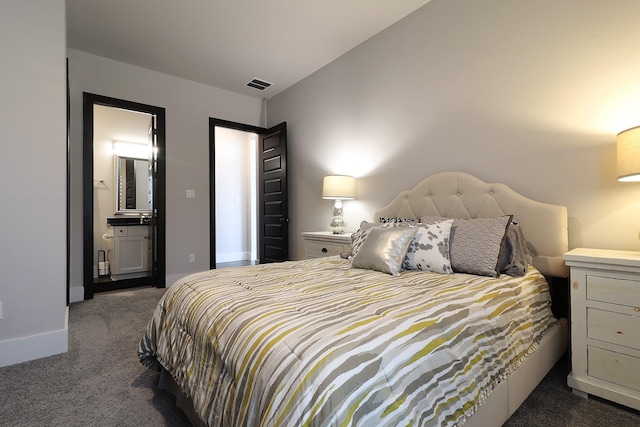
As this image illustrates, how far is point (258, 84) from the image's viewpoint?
4277 mm

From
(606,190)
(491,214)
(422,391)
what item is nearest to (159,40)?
(491,214)

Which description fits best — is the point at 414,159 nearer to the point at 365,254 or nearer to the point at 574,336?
the point at 365,254

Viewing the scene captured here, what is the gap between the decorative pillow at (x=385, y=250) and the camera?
1.82 meters

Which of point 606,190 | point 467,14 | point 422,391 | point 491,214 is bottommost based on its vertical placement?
point 422,391

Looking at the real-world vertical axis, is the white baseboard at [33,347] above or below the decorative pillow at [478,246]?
below

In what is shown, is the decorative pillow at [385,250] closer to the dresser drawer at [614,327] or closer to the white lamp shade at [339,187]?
the dresser drawer at [614,327]

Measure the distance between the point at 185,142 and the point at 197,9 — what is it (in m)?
1.82

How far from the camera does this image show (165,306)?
1.61 m

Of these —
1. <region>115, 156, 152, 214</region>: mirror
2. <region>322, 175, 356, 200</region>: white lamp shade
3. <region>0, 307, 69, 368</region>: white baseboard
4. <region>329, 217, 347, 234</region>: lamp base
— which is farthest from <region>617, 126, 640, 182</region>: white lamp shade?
<region>115, 156, 152, 214</region>: mirror

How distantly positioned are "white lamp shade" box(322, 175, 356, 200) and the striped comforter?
64.8 inches

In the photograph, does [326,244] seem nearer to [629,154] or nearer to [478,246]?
[478,246]

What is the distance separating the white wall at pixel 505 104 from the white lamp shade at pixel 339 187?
0.52 ft

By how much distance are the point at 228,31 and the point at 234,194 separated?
3542 mm

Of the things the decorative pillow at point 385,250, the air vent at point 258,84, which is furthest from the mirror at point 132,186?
the decorative pillow at point 385,250
